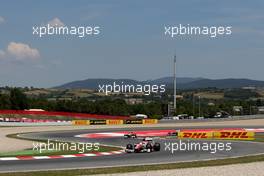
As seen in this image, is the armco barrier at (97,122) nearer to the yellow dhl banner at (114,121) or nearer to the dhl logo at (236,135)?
the yellow dhl banner at (114,121)

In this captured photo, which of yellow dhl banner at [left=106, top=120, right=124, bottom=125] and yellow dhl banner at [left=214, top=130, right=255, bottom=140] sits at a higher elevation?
yellow dhl banner at [left=106, top=120, right=124, bottom=125]

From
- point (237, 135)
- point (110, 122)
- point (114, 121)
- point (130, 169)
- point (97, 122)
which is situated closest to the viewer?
point (130, 169)

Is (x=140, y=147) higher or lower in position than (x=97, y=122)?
lower

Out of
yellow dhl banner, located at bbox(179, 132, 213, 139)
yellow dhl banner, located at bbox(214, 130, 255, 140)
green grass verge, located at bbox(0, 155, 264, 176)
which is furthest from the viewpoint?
yellow dhl banner, located at bbox(179, 132, 213, 139)

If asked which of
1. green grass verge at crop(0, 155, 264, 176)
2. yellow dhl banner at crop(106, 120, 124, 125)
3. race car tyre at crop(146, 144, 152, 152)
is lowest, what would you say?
green grass verge at crop(0, 155, 264, 176)

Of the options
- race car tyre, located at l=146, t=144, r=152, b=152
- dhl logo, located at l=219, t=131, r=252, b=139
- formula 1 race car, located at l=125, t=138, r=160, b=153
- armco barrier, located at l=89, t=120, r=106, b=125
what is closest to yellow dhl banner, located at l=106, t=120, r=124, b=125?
armco barrier, located at l=89, t=120, r=106, b=125

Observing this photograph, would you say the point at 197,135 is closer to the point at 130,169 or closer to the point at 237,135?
the point at 237,135

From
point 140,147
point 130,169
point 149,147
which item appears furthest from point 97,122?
point 130,169

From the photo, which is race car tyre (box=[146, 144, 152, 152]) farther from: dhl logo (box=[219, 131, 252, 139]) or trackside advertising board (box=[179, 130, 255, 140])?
dhl logo (box=[219, 131, 252, 139])

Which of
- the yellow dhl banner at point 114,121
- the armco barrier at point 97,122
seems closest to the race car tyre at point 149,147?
the armco barrier at point 97,122

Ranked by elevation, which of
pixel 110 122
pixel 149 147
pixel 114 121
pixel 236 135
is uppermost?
pixel 114 121

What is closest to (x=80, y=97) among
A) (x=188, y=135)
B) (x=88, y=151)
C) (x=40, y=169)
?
(x=188, y=135)

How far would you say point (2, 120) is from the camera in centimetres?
7062

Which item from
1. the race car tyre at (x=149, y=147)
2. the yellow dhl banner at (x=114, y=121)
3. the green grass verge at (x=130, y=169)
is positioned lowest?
the green grass verge at (x=130, y=169)
